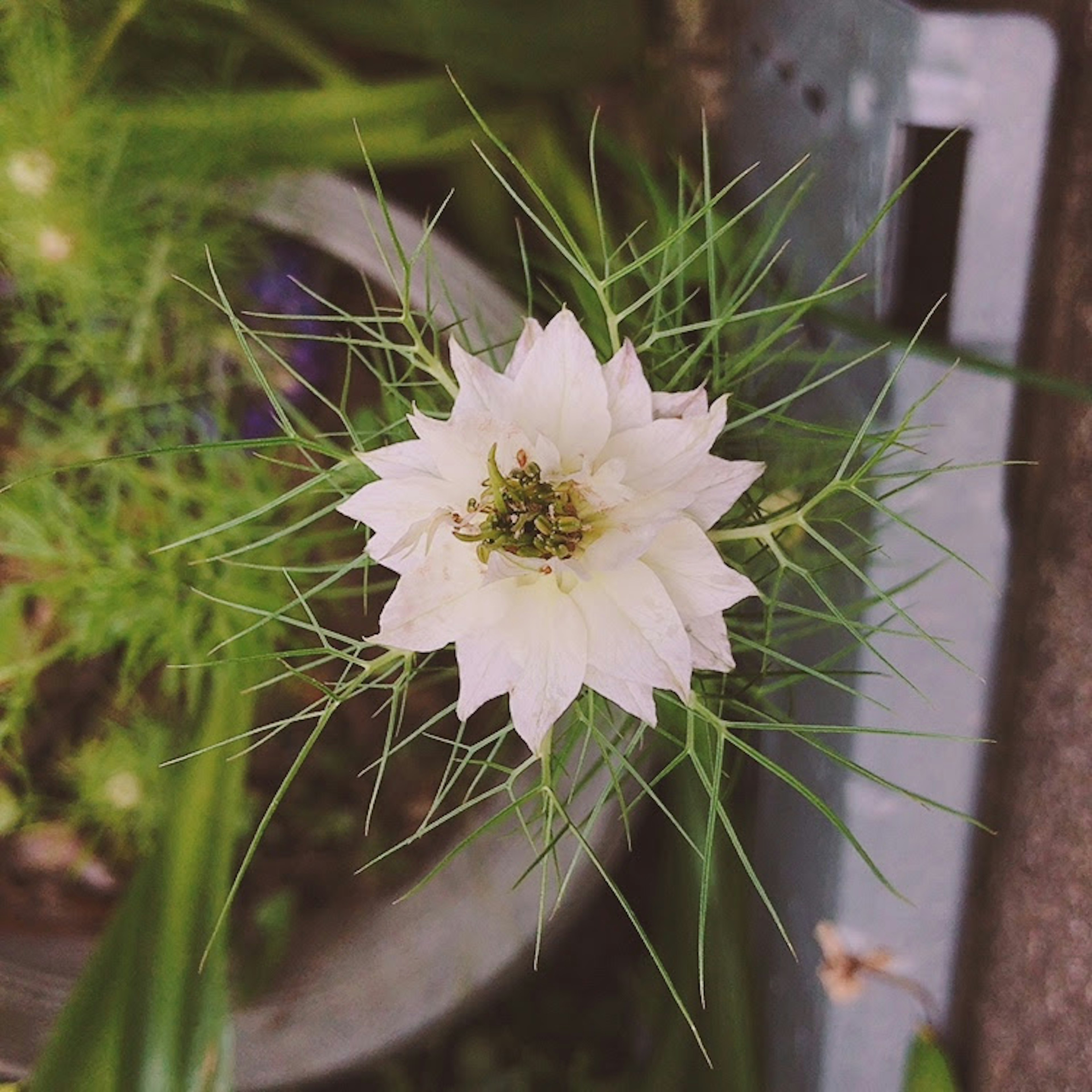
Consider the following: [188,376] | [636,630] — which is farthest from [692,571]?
[188,376]

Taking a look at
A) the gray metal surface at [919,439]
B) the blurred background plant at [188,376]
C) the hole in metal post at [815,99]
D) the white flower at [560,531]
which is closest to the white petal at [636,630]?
Answer: the white flower at [560,531]

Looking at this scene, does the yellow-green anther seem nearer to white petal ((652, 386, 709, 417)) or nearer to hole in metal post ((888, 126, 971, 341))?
white petal ((652, 386, 709, 417))

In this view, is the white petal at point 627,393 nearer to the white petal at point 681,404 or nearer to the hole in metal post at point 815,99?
the white petal at point 681,404

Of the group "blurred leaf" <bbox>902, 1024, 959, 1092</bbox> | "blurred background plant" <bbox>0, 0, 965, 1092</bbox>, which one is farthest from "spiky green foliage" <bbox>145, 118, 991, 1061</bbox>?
"blurred leaf" <bbox>902, 1024, 959, 1092</bbox>

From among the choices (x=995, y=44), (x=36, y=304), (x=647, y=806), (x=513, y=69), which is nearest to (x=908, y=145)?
(x=995, y=44)

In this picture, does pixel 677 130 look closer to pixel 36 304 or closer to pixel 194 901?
pixel 36 304
